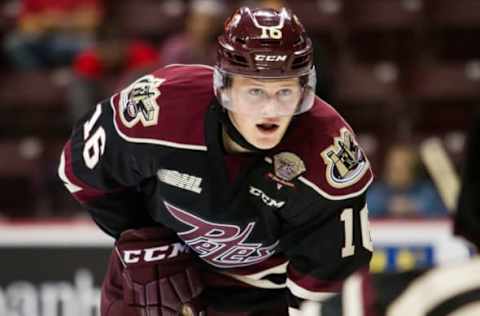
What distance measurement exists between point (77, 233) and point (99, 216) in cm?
136

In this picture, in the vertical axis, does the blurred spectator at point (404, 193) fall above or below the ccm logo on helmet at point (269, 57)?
below

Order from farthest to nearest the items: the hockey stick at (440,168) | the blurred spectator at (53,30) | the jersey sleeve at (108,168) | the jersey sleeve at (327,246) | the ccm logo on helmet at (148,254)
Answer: the blurred spectator at (53,30), the hockey stick at (440,168), the ccm logo on helmet at (148,254), the jersey sleeve at (108,168), the jersey sleeve at (327,246)

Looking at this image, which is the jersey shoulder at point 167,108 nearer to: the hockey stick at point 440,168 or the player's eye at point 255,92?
the player's eye at point 255,92

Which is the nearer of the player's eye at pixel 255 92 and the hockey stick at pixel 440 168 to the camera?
the player's eye at pixel 255 92

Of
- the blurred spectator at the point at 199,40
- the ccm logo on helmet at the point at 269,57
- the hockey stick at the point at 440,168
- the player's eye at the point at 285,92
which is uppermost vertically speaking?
the ccm logo on helmet at the point at 269,57

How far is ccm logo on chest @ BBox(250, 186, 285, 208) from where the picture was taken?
216 centimetres

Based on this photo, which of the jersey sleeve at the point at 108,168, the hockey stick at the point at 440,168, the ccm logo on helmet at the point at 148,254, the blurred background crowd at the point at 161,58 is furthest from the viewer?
the blurred background crowd at the point at 161,58

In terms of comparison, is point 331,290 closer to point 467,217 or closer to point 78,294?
point 467,217

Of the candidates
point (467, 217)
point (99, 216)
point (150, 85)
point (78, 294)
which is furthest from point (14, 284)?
point (467, 217)

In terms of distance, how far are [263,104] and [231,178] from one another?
20 cm

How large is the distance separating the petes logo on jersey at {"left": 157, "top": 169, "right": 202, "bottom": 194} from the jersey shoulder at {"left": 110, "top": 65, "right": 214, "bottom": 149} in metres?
0.06

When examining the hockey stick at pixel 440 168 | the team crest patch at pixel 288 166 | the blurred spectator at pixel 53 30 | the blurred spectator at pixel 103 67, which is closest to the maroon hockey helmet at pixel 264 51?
the team crest patch at pixel 288 166

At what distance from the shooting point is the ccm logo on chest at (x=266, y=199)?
7.10 feet

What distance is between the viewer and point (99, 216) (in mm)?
2484
